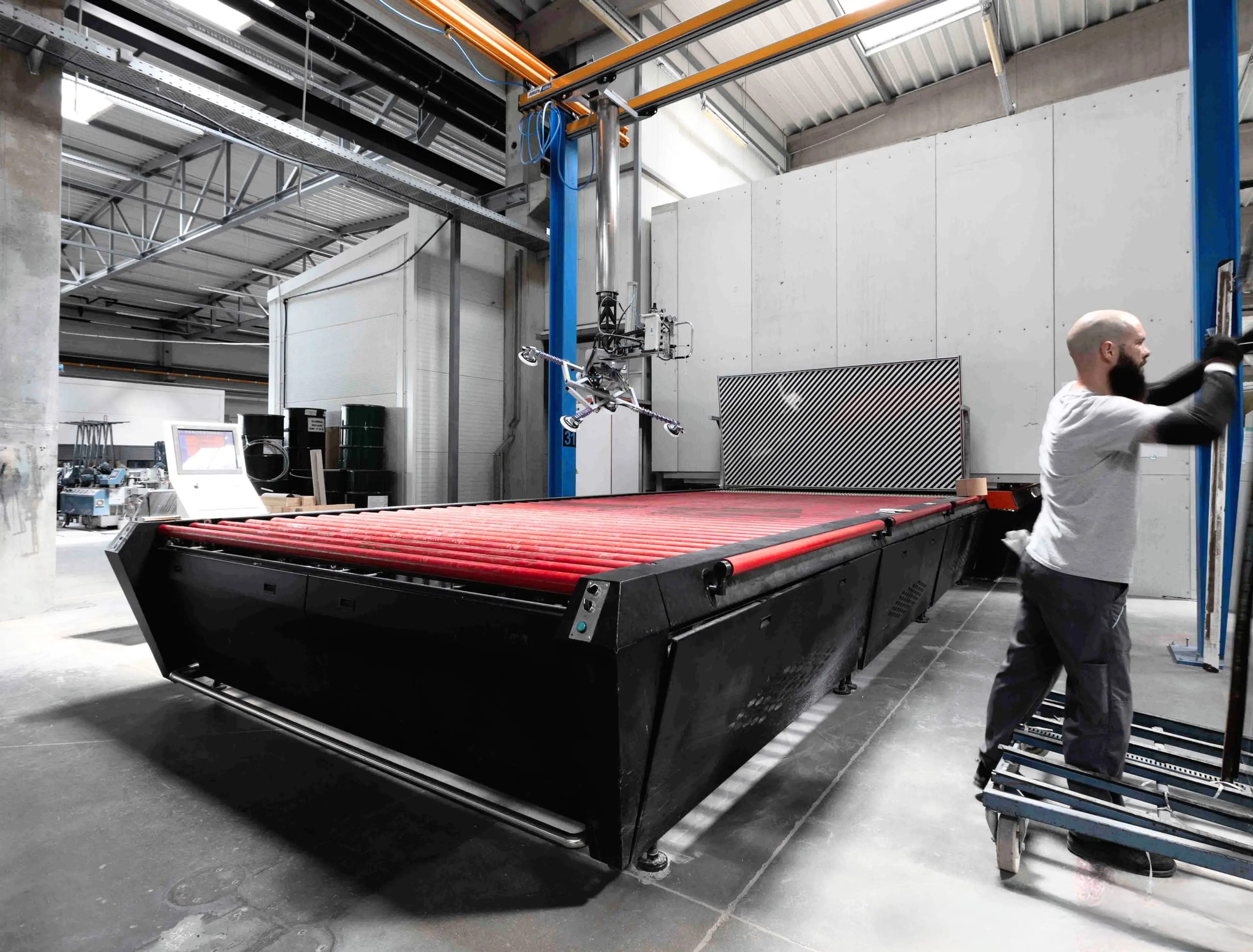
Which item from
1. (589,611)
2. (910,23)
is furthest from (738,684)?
(910,23)

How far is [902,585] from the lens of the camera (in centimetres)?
238

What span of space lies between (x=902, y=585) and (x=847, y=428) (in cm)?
276

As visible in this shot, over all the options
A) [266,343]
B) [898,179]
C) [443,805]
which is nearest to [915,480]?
[898,179]

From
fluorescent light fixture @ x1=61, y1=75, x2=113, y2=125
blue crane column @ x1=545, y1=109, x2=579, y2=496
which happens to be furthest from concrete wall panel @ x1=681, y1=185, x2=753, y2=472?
fluorescent light fixture @ x1=61, y1=75, x2=113, y2=125

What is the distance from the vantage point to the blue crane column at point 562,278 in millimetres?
4598

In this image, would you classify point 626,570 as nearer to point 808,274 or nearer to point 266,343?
point 808,274

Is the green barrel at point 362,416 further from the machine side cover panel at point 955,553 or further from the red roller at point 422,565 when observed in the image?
the machine side cover panel at point 955,553

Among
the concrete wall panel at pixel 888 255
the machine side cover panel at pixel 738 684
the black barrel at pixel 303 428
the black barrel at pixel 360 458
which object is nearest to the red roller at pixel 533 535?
the machine side cover panel at pixel 738 684

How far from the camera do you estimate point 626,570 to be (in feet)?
3.63

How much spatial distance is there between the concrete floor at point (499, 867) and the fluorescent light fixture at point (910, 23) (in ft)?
16.7

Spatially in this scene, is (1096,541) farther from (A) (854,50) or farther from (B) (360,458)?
(A) (854,50)

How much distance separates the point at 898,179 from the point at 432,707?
5.15 metres

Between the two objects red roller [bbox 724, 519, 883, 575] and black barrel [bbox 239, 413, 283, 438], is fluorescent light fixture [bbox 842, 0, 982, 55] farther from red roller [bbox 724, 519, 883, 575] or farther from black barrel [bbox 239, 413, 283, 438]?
black barrel [bbox 239, 413, 283, 438]

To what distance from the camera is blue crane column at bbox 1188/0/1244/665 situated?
2615mm
